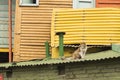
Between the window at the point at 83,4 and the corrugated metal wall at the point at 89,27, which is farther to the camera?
the window at the point at 83,4

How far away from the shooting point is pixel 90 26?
17125mm

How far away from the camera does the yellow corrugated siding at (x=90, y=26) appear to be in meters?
17.0

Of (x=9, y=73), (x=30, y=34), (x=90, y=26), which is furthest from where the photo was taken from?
(x=30, y=34)

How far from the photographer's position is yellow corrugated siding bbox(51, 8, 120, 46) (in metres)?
17.0

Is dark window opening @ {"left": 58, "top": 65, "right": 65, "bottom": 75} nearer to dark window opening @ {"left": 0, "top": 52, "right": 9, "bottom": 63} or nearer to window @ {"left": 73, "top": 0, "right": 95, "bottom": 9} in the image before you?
window @ {"left": 73, "top": 0, "right": 95, "bottom": 9}

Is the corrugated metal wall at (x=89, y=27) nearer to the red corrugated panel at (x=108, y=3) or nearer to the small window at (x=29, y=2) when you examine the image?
the red corrugated panel at (x=108, y=3)

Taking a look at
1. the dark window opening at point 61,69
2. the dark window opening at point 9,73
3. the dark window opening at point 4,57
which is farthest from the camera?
the dark window opening at point 4,57

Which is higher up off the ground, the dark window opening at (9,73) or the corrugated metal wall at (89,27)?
the corrugated metal wall at (89,27)

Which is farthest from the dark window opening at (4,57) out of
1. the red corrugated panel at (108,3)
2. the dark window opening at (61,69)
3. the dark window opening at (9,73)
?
the dark window opening at (61,69)

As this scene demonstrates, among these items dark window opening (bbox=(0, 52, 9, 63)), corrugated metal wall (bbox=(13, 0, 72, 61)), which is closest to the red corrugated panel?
corrugated metal wall (bbox=(13, 0, 72, 61))

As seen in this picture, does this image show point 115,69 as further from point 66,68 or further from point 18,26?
point 18,26

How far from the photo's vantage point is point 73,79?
1462 centimetres

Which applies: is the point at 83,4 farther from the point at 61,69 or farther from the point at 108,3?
the point at 61,69

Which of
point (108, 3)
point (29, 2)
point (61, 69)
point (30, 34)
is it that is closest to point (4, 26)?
point (29, 2)
